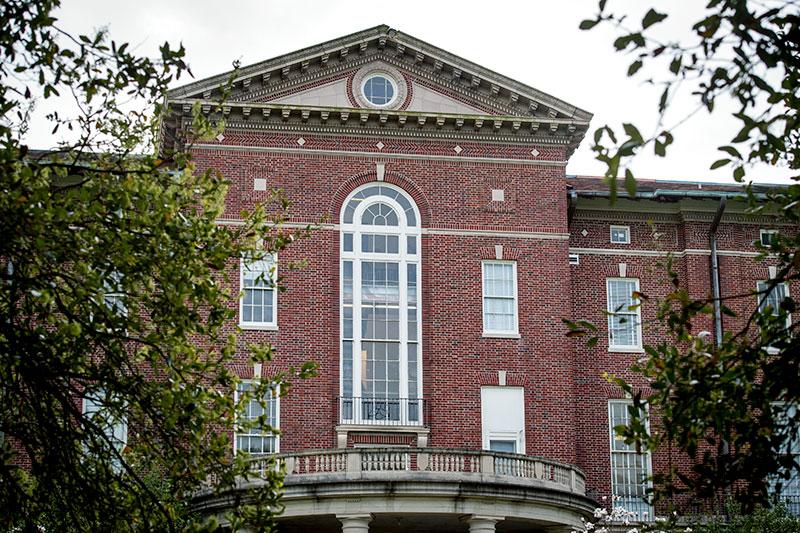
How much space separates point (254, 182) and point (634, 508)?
1278 cm

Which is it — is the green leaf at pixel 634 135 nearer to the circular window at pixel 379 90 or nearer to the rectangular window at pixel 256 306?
the rectangular window at pixel 256 306

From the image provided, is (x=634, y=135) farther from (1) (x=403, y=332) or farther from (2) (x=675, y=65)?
(1) (x=403, y=332)

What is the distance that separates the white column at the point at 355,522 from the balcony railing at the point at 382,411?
4679 millimetres

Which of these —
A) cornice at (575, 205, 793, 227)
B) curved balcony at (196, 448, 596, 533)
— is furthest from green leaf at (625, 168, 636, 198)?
cornice at (575, 205, 793, 227)

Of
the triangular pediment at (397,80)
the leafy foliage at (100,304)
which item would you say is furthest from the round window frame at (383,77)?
the leafy foliage at (100,304)

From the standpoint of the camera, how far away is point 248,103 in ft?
A: 111

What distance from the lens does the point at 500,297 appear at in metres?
34.4

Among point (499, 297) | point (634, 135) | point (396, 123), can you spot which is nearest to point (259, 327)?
point (499, 297)

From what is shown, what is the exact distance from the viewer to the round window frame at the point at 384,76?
34.7 meters

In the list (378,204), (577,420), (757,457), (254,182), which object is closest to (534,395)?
(577,420)

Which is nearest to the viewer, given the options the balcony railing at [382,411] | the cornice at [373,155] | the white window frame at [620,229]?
the balcony railing at [382,411]

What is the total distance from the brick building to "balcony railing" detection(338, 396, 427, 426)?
4 centimetres

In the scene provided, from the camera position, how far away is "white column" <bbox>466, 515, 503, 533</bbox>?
28.7m

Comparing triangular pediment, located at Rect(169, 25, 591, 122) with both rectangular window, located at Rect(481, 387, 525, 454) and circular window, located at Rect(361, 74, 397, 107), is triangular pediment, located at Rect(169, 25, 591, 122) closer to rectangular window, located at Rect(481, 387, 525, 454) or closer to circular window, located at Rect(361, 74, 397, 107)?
circular window, located at Rect(361, 74, 397, 107)
